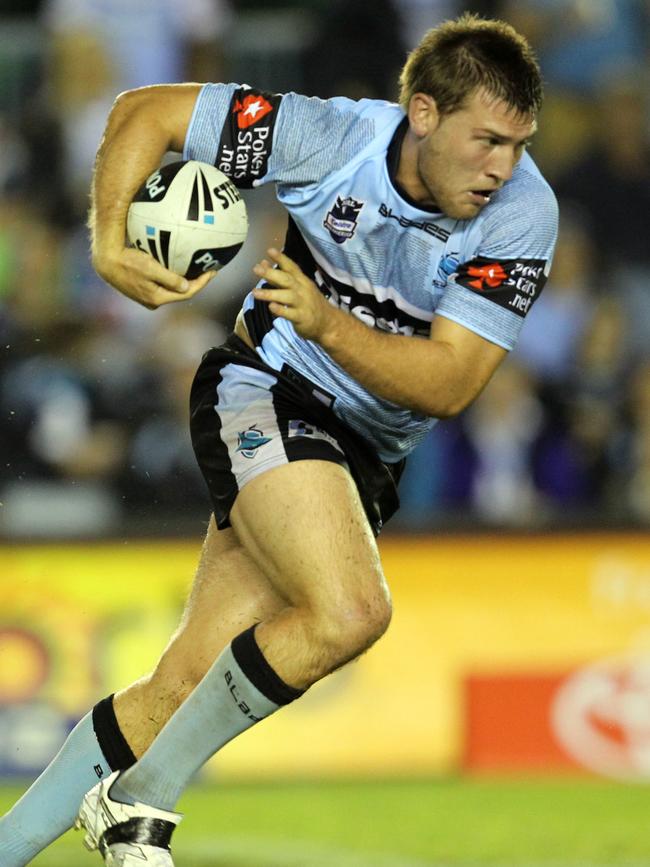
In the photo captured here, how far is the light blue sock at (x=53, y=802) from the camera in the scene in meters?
5.24

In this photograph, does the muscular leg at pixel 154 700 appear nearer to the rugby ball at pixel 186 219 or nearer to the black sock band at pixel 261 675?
the black sock band at pixel 261 675

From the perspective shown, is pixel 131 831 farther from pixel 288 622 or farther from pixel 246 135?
pixel 246 135

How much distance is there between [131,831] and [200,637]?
2.19 feet

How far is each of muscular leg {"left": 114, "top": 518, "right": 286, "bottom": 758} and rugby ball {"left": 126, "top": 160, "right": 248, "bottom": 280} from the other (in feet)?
3.05

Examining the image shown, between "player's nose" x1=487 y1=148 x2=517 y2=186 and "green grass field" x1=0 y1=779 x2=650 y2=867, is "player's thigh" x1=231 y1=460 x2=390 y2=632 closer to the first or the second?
"player's nose" x1=487 y1=148 x2=517 y2=186

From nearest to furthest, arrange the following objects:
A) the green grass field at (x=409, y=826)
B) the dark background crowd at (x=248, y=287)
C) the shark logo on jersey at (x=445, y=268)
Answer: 1. the shark logo on jersey at (x=445, y=268)
2. the green grass field at (x=409, y=826)
3. the dark background crowd at (x=248, y=287)

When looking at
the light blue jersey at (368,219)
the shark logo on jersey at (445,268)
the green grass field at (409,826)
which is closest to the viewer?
the light blue jersey at (368,219)

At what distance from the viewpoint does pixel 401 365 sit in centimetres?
484

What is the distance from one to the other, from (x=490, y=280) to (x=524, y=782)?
4.54 meters

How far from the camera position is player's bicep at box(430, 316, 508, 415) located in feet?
16.2

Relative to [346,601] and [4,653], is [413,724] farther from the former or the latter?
[346,601]

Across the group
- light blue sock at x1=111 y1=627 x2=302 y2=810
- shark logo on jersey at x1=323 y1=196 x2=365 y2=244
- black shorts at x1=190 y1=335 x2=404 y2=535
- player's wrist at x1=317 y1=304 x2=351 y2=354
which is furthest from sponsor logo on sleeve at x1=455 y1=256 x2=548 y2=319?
light blue sock at x1=111 y1=627 x2=302 y2=810

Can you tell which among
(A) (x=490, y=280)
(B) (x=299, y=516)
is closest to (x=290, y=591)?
(B) (x=299, y=516)

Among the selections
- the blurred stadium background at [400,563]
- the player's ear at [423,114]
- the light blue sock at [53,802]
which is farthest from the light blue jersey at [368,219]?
the blurred stadium background at [400,563]
